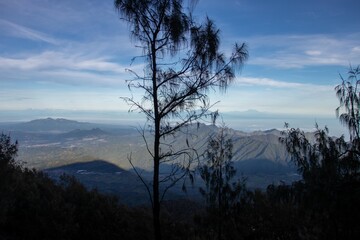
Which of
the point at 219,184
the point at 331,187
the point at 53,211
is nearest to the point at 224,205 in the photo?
the point at 219,184

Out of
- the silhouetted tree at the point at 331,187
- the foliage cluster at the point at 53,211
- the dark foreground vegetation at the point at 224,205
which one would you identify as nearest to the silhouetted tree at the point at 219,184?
the dark foreground vegetation at the point at 224,205

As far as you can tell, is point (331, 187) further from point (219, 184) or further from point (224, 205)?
point (224, 205)

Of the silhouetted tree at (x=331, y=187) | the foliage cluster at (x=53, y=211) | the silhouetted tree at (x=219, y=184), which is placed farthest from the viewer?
the silhouetted tree at (x=219, y=184)

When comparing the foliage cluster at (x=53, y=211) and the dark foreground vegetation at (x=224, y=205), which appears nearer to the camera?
the dark foreground vegetation at (x=224, y=205)

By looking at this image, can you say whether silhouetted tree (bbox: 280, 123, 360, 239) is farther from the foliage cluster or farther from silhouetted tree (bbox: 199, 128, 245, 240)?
the foliage cluster

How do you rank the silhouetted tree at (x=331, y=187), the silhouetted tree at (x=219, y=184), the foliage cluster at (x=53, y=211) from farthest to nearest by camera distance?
1. the silhouetted tree at (x=219, y=184)
2. the foliage cluster at (x=53, y=211)
3. the silhouetted tree at (x=331, y=187)

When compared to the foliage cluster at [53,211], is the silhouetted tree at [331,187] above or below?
above

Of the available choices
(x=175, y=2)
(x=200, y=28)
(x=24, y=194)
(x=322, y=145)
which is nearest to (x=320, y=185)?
(x=322, y=145)

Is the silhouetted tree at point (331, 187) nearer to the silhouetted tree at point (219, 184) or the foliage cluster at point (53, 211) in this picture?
the silhouetted tree at point (219, 184)

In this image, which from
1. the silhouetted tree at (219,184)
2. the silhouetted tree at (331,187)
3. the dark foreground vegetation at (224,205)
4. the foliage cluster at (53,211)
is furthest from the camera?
the silhouetted tree at (219,184)

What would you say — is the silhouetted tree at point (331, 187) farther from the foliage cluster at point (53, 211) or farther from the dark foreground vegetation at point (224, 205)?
the foliage cluster at point (53, 211)

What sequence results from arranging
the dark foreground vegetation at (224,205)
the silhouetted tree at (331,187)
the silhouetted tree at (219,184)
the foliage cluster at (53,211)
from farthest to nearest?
the silhouetted tree at (219,184)
the foliage cluster at (53,211)
the dark foreground vegetation at (224,205)
the silhouetted tree at (331,187)

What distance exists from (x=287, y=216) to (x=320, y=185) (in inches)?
304

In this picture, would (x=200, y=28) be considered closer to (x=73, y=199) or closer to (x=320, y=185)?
(x=320, y=185)
